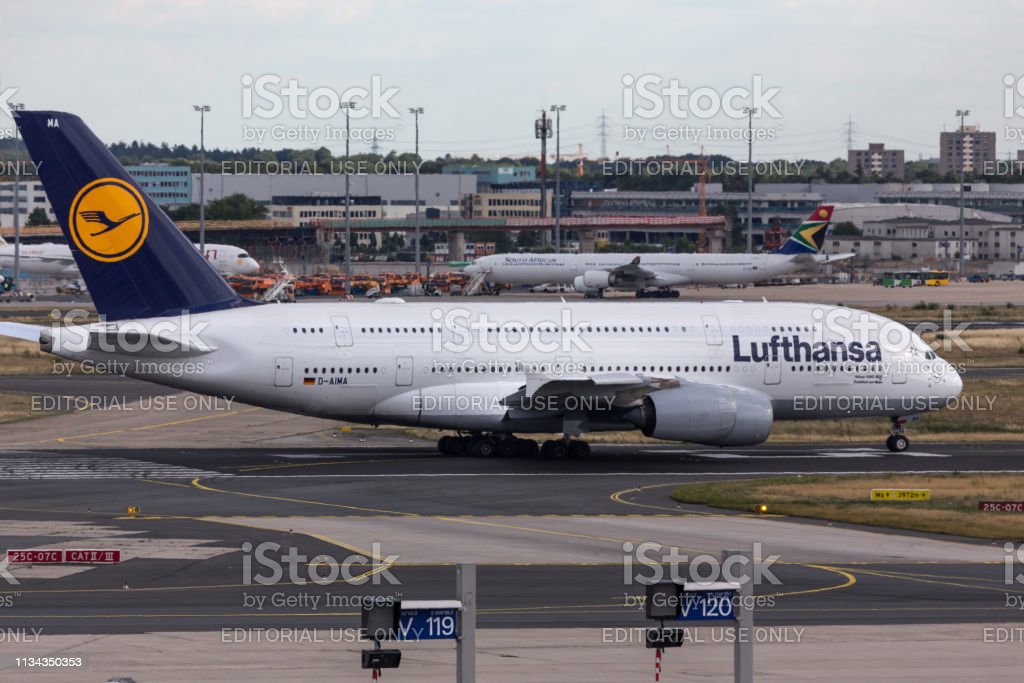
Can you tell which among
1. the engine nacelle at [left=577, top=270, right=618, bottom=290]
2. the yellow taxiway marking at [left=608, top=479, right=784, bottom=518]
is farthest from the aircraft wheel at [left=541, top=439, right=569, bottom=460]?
the engine nacelle at [left=577, top=270, right=618, bottom=290]

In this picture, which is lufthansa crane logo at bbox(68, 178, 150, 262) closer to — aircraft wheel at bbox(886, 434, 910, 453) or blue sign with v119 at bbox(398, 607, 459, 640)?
aircraft wheel at bbox(886, 434, 910, 453)

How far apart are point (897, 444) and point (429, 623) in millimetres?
35604

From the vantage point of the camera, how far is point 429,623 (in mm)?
15961

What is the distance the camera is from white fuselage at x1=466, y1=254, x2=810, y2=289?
132750mm

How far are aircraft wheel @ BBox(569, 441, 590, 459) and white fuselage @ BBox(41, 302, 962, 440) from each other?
1103 mm

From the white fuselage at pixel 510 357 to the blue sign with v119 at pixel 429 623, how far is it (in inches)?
1118

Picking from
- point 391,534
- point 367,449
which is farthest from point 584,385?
point 391,534

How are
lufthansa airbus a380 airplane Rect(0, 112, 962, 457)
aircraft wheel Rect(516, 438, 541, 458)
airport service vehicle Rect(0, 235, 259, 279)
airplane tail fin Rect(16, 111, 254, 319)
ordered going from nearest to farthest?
airplane tail fin Rect(16, 111, 254, 319), lufthansa airbus a380 airplane Rect(0, 112, 962, 457), aircraft wheel Rect(516, 438, 541, 458), airport service vehicle Rect(0, 235, 259, 279)

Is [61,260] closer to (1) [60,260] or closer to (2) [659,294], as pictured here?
(1) [60,260]

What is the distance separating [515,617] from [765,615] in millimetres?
4182

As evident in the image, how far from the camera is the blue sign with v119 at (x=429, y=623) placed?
1580 cm

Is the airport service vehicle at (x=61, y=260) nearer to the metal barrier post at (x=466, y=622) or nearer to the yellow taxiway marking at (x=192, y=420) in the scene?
the yellow taxiway marking at (x=192, y=420)

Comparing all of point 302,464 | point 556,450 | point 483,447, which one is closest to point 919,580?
point 556,450

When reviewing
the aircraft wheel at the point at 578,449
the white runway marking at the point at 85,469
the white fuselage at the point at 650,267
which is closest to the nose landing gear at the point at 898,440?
the aircraft wheel at the point at 578,449
